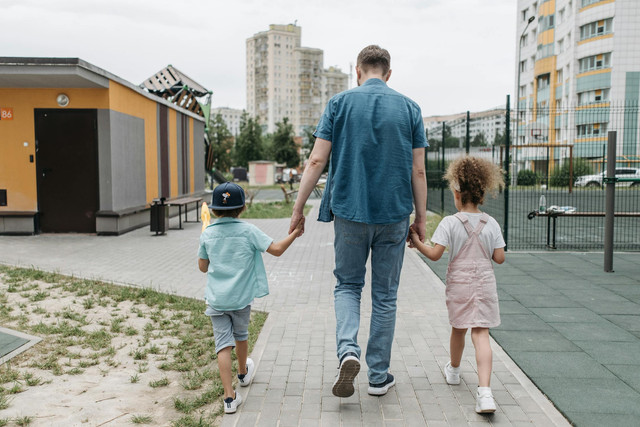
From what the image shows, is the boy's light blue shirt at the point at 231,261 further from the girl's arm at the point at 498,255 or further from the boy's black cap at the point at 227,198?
the girl's arm at the point at 498,255

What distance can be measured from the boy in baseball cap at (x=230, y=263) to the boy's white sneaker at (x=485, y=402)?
1.41 m

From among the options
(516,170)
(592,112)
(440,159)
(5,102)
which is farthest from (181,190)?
(592,112)

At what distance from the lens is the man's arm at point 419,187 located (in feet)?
11.5

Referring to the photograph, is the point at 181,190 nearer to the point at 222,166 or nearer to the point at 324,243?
the point at 324,243

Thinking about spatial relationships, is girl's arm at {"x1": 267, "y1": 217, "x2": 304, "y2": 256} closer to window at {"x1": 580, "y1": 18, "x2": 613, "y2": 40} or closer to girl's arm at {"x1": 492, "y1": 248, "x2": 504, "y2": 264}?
girl's arm at {"x1": 492, "y1": 248, "x2": 504, "y2": 264}

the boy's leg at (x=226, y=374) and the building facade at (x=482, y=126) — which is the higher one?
the building facade at (x=482, y=126)

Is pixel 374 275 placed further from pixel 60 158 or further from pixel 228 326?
pixel 60 158

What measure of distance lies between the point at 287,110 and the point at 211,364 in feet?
443

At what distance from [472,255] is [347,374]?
42.2 inches

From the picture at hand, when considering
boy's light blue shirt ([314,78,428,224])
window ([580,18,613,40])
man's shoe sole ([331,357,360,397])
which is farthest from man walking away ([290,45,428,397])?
window ([580,18,613,40])

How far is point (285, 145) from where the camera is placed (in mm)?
60688

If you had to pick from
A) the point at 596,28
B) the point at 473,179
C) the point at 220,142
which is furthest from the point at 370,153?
the point at 220,142

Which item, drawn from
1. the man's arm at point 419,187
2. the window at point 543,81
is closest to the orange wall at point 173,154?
the man's arm at point 419,187

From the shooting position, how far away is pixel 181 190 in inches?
750
